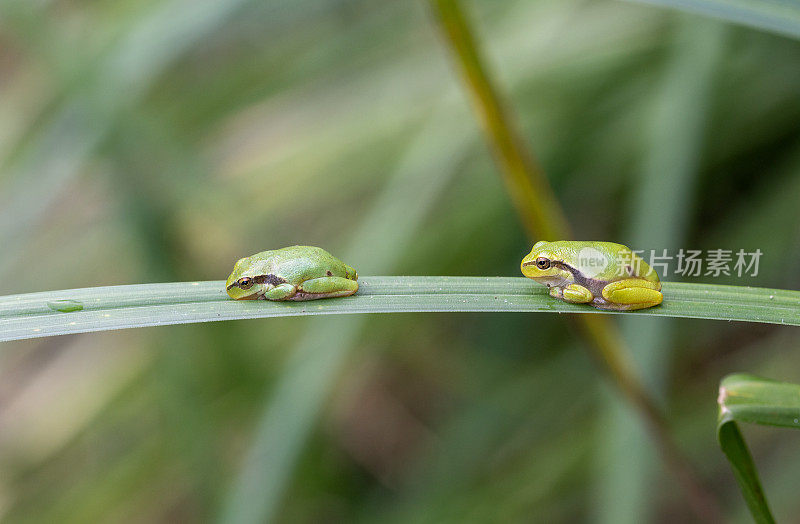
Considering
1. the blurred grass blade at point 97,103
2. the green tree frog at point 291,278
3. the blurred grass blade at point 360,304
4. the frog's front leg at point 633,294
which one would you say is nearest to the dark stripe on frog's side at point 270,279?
the green tree frog at point 291,278

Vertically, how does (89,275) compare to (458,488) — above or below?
above

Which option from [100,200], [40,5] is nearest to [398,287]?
[40,5]

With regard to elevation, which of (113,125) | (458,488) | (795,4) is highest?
(113,125)

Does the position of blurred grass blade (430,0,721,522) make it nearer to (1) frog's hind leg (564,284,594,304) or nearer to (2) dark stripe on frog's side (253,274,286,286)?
(1) frog's hind leg (564,284,594,304)

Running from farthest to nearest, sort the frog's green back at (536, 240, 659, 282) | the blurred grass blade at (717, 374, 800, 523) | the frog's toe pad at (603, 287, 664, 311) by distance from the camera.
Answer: the frog's green back at (536, 240, 659, 282) → the frog's toe pad at (603, 287, 664, 311) → the blurred grass blade at (717, 374, 800, 523)

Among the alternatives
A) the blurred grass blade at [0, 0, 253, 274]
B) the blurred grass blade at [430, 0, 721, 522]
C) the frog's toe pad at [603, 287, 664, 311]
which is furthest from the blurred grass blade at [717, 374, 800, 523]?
the blurred grass blade at [0, 0, 253, 274]

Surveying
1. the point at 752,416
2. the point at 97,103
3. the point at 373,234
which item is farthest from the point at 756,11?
the point at 97,103

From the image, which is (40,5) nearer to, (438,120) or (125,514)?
(438,120)
